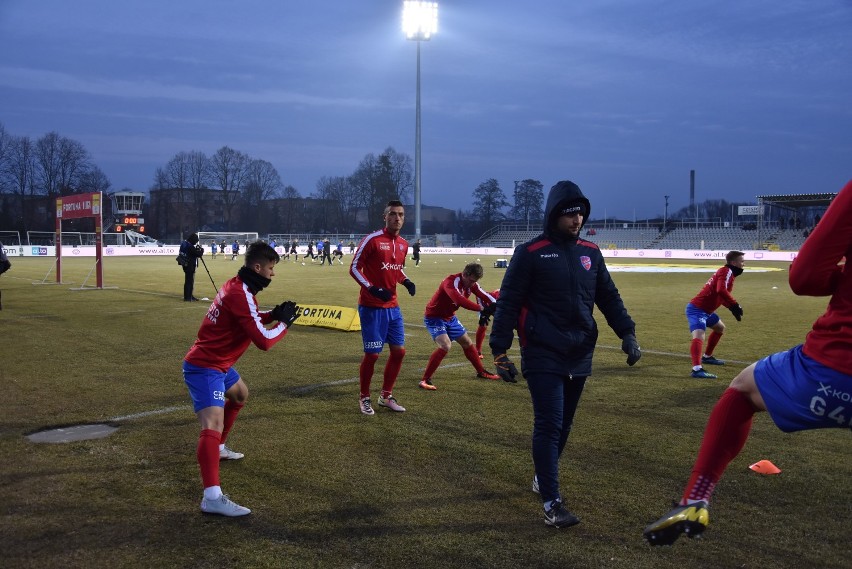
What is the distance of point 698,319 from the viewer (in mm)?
9859

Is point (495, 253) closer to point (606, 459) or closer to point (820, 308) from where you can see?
point (820, 308)

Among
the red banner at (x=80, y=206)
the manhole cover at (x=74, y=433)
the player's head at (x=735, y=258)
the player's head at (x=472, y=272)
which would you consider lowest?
the manhole cover at (x=74, y=433)

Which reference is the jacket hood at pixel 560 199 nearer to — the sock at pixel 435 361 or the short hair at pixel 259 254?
the short hair at pixel 259 254

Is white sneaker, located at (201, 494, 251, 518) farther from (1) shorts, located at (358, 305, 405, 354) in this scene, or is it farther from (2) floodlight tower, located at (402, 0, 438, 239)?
(2) floodlight tower, located at (402, 0, 438, 239)

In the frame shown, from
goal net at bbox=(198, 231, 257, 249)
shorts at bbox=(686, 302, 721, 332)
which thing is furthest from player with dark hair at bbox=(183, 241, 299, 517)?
goal net at bbox=(198, 231, 257, 249)

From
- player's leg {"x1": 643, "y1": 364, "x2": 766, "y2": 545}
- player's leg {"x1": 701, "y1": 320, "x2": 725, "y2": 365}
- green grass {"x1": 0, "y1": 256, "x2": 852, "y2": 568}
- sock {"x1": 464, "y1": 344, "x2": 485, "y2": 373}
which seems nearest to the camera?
player's leg {"x1": 643, "y1": 364, "x2": 766, "y2": 545}

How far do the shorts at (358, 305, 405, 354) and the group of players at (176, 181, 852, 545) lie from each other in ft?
0.04

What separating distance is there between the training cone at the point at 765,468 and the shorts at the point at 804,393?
301 cm

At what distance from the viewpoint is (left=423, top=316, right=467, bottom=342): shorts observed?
8.83m

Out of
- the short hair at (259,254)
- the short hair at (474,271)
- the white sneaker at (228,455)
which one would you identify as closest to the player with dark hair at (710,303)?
the short hair at (474,271)

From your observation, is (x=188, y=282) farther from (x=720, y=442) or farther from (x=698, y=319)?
(x=720, y=442)

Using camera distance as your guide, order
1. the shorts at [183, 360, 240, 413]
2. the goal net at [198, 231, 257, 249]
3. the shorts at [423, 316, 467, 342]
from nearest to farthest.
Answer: the shorts at [183, 360, 240, 413]
the shorts at [423, 316, 467, 342]
the goal net at [198, 231, 257, 249]

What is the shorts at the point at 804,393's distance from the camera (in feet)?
8.93

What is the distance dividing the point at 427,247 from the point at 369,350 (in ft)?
207
